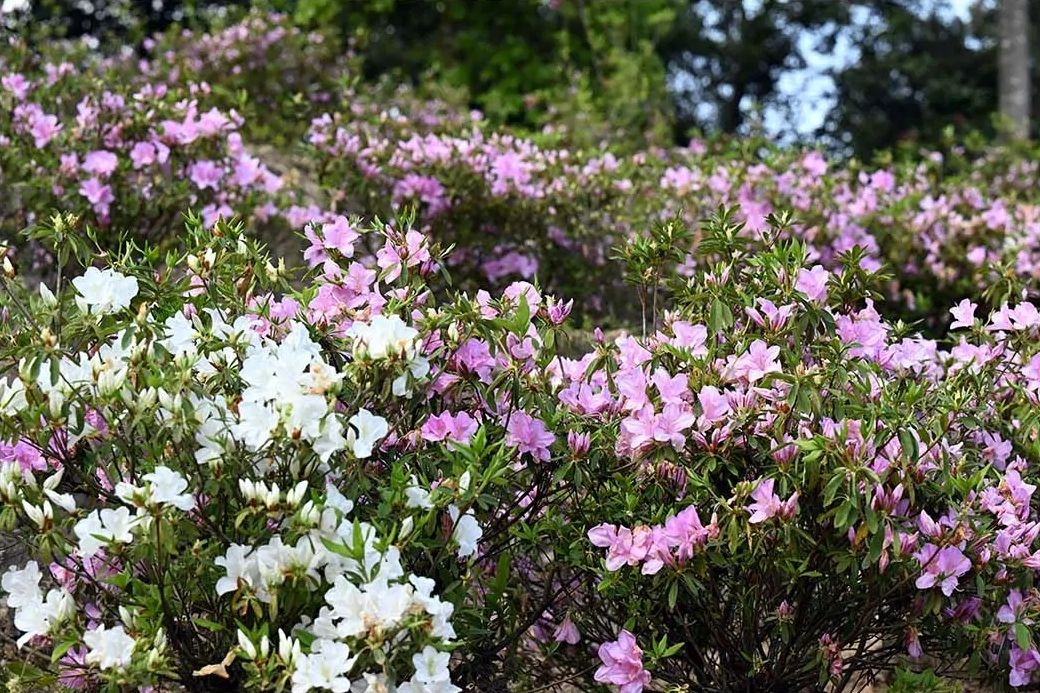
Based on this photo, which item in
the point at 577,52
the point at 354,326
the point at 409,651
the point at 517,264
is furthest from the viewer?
the point at 577,52

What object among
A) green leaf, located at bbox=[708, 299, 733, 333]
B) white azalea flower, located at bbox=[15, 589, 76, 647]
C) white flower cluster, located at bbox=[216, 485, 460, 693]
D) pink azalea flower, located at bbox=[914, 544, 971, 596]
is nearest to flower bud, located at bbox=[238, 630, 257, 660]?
white flower cluster, located at bbox=[216, 485, 460, 693]

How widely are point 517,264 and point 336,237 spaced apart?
2.90 metres

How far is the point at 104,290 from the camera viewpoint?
2.10 metres

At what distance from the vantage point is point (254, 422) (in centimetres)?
192

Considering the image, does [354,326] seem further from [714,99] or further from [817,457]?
[714,99]

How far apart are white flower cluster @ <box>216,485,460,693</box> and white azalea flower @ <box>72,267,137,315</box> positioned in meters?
0.50

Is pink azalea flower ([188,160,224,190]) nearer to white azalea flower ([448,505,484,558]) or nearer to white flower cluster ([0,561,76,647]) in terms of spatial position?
white flower cluster ([0,561,76,647])

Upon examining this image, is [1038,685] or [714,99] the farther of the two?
[714,99]

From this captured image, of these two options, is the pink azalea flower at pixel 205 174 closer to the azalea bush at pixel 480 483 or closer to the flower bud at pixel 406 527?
the azalea bush at pixel 480 483

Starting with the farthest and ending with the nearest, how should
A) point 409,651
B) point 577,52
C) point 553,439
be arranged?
point 577,52, point 553,439, point 409,651

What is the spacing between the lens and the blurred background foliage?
1081 centimetres

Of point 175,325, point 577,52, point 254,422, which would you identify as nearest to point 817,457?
point 254,422

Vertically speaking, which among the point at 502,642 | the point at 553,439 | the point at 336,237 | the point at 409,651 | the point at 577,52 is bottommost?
the point at 409,651

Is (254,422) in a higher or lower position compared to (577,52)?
lower
